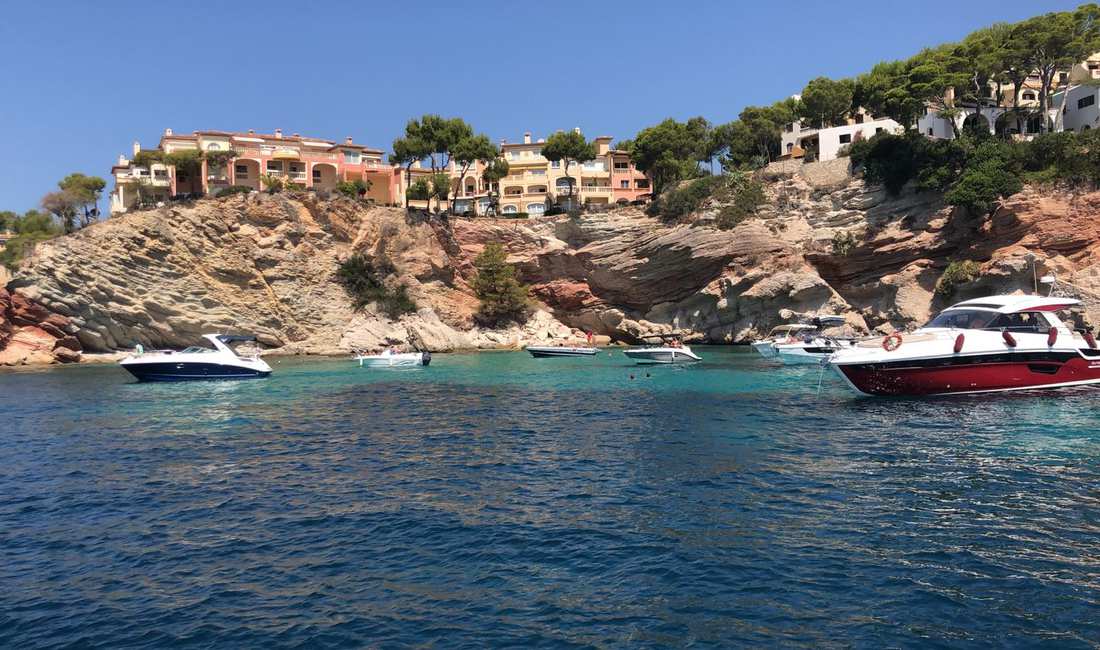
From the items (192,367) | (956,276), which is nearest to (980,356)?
(956,276)

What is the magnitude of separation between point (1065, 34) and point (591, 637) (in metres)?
60.9

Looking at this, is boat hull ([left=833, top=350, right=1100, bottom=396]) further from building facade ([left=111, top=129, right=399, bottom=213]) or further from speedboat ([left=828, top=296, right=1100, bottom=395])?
building facade ([left=111, top=129, right=399, bottom=213])

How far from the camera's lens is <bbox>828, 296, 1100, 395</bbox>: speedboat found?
24797 millimetres

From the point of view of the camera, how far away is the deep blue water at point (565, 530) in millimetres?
8531

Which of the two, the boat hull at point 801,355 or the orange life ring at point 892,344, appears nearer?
the orange life ring at point 892,344

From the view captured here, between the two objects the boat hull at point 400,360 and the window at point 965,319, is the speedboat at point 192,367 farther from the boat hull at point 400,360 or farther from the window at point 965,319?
the window at point 965,319

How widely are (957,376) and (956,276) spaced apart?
2678 cm

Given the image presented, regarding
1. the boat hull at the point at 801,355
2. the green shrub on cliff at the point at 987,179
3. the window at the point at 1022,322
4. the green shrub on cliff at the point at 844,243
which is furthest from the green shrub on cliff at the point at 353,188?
the window at the point at 1022,322

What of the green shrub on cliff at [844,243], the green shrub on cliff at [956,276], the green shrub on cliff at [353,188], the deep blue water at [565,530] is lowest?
the deep blue water at [565,530]

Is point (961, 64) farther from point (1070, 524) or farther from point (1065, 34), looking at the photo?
point (1070, 524)

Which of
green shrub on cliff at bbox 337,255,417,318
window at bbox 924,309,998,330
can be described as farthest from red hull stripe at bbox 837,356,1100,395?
green shrub on cliff at bbox 337,255,417,318

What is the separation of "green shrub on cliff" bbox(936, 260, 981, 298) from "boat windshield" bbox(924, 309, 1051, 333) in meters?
23.9

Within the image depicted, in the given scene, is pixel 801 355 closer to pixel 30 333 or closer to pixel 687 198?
pixel 687 198

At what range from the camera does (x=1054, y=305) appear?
25.9m
